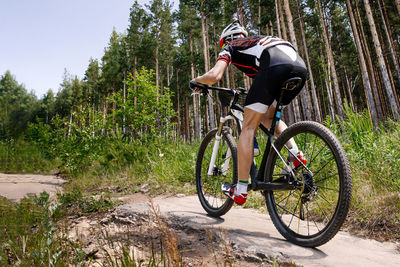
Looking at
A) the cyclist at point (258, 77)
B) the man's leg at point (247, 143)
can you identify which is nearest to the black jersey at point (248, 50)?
the cyclist at point (258, 77)

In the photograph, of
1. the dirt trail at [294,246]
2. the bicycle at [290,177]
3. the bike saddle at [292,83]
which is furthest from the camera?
the bike saddle at [292,83]

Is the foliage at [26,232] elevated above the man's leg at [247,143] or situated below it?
below

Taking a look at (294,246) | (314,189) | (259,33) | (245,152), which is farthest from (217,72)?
(259,33)

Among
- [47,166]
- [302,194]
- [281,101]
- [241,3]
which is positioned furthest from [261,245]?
[241,3]

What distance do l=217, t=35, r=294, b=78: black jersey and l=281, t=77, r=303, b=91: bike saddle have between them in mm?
424

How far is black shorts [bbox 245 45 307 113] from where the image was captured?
2.18 metres

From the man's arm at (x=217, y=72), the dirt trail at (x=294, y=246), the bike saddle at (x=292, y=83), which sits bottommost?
the dirt trail at (x=294, y=246)

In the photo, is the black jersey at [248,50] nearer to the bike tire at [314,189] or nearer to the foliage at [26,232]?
the bike tire at [314,189]

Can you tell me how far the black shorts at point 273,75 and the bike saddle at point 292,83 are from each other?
0.05 metres

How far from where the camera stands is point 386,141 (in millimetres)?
A: 3547

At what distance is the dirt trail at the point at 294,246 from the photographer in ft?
5.49

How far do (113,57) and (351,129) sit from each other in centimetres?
3679

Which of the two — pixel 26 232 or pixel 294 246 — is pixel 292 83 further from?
pixel 26 232

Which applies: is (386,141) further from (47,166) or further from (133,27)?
(133,27)
